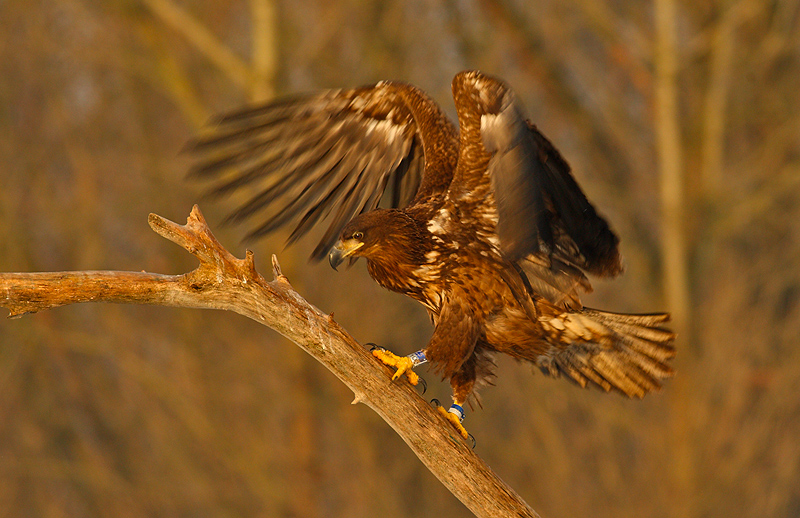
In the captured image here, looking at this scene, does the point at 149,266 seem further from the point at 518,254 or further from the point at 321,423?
the point at 518,254

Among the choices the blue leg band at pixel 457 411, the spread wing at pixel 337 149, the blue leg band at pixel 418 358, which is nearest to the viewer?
the blue leg band at pixel 418 358

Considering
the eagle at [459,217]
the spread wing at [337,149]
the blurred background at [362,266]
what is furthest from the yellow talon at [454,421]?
the blurred background at [362,266]

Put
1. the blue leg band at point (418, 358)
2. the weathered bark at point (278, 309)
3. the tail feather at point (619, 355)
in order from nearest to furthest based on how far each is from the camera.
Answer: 1. the weathered bark at point (278, 309)
2. the blue leg band at point (418, 358)
3. the tail feather at point (619, 355)

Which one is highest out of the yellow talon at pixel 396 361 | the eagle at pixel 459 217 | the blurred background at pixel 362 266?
the blurred background at pixel 362 266

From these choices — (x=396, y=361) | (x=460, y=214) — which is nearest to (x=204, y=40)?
(x=460, y=214)

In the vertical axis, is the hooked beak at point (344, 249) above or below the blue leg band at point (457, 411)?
above

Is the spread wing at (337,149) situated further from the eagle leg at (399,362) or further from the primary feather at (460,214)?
the eagle leg at (399,362)

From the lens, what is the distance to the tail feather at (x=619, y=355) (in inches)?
168

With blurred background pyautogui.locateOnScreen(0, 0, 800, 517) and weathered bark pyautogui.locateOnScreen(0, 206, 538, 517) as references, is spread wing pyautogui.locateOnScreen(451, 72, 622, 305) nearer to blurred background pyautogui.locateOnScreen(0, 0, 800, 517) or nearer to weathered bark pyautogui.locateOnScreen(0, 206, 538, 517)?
weathered bark pyautogui.locateOnScreen(0, 206, 538, 517)

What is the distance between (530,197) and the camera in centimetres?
329

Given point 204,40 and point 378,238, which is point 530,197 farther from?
point 204,40

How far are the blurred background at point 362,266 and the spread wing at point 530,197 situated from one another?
5.81m

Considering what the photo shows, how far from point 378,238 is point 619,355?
145 cm

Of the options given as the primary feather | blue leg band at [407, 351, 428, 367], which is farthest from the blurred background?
blue leg band at [407, 351, 428, 367]
